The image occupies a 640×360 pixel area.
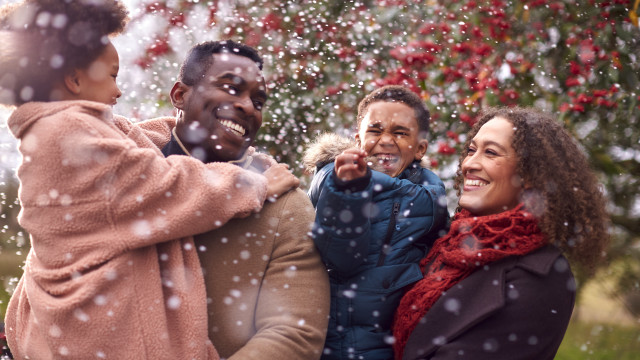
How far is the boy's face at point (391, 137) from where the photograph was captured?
2.43 metres

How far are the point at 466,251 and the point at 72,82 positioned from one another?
4.72 ft

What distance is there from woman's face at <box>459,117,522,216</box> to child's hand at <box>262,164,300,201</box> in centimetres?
68

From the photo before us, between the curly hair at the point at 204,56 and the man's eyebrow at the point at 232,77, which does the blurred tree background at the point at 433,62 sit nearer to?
the curly hair at the point at 204,56

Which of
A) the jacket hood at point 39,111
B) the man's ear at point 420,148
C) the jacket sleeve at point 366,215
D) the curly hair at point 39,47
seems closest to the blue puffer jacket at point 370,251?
the jacket sleeve at point 366,215

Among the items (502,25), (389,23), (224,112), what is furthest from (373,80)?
(224,112)

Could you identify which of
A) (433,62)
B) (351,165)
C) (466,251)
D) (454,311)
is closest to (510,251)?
(466,251)

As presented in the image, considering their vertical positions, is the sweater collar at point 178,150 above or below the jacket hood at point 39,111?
below

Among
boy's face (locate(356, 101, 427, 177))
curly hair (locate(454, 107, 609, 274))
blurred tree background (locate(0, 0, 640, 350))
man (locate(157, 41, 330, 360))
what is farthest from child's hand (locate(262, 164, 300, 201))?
blurred tree background (locate(0, 0, 640, 350))

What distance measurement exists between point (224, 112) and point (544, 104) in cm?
296

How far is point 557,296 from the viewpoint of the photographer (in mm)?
1955

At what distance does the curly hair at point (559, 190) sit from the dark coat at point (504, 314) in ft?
0.37

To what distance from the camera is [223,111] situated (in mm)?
→ 1977

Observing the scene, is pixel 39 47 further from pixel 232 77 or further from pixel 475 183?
pixel 475 183

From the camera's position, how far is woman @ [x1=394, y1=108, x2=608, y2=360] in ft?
6.37
